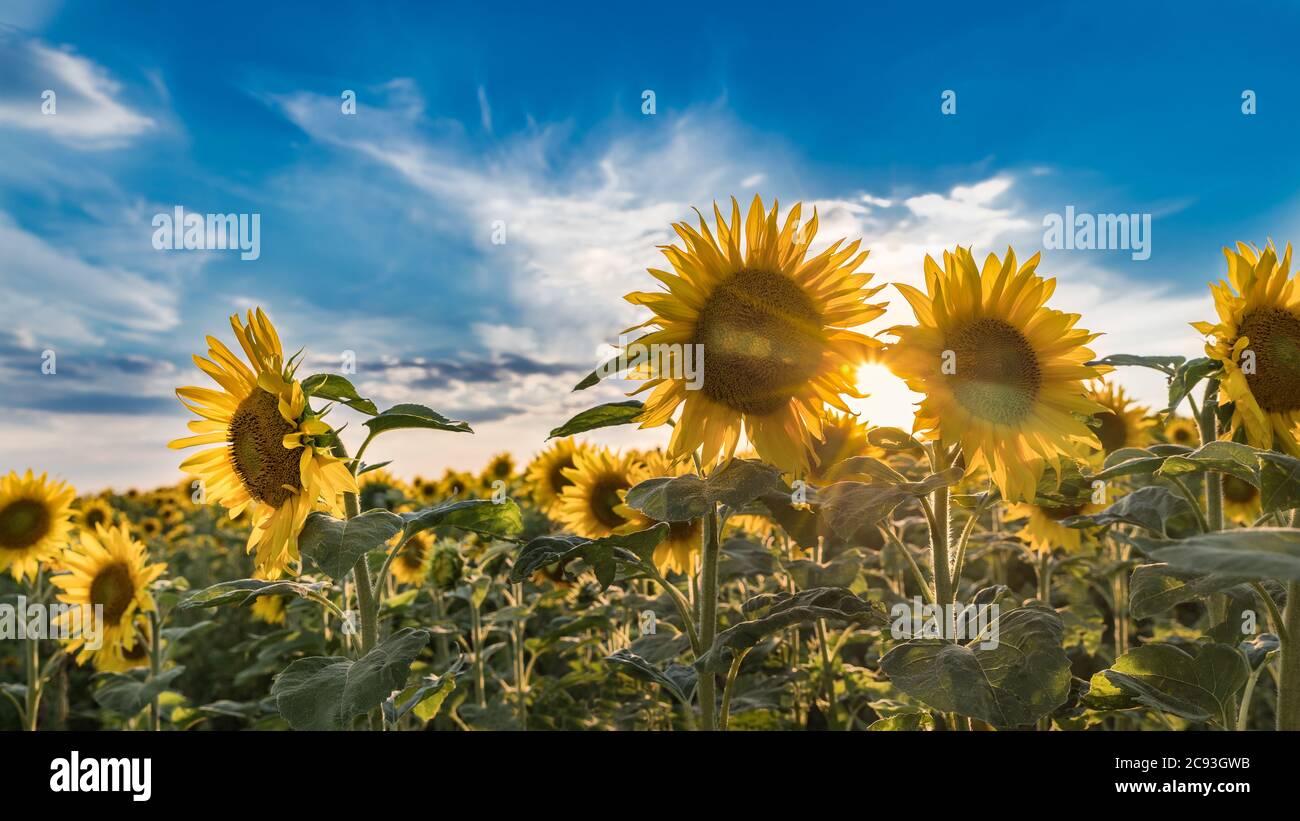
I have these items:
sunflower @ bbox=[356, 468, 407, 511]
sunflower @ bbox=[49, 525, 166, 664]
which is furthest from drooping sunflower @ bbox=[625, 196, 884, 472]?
sunflower @ bbox=[356, 468, 407, 511]

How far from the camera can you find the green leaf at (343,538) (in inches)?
75.1

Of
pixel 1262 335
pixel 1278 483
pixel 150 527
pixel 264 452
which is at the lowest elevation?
pixel 150 527

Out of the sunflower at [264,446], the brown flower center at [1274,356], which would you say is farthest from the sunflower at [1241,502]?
the sunflower at [264,446]

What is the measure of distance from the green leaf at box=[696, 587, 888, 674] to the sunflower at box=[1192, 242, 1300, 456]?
48.6 inches

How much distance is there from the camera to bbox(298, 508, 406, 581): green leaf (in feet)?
6.26

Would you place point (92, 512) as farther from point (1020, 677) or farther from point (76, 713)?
point (1020, 677)

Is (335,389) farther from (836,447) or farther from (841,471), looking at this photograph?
(836,447)

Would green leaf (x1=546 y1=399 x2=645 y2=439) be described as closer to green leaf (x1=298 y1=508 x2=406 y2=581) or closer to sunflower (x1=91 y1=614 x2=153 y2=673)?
green leaf (x1=298 y1=508 x2=406 y2=581)

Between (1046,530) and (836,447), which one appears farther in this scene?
(1046,530)

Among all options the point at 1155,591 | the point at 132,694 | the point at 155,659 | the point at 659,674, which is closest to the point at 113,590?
the point at 155,659

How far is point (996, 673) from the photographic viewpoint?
1.76m

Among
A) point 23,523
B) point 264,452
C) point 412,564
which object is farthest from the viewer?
point 412,564

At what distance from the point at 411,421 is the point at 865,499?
46.4 inches

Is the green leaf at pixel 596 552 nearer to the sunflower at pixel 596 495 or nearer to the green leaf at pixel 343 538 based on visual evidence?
the green leaf at pixel 343 538
